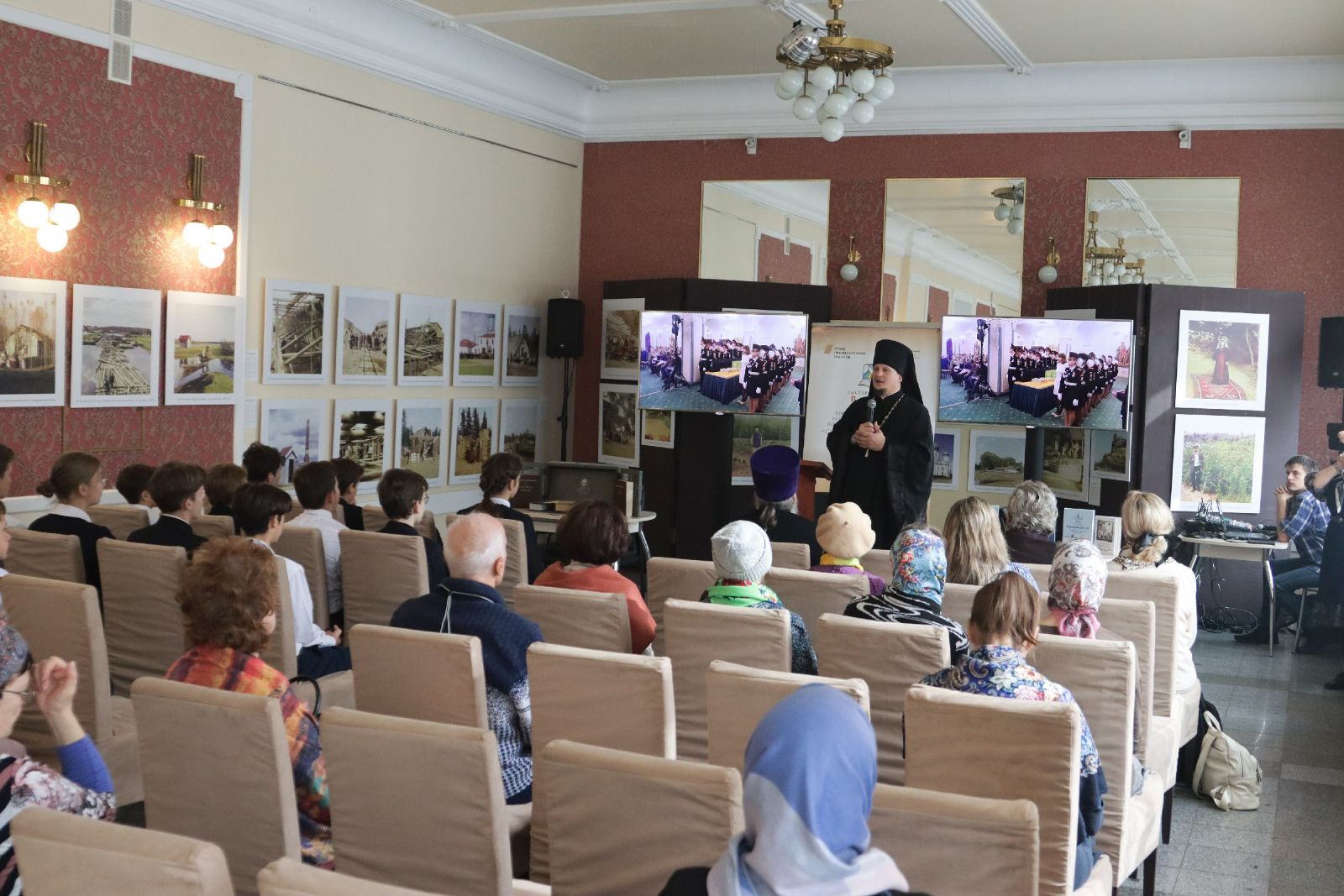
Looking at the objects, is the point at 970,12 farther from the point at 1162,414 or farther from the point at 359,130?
the point at 359,130

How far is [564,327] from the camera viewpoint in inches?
430

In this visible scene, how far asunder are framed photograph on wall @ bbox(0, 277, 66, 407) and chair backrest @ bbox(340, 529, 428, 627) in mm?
2334

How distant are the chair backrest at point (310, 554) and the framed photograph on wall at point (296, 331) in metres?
3.07

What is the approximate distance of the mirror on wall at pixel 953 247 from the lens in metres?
10.1

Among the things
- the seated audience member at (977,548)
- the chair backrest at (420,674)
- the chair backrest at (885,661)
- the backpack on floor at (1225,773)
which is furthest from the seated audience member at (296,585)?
the backpack on floor at (1225,773)

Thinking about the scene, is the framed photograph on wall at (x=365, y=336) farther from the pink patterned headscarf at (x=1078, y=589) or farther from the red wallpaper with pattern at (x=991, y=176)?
the pink patterned headscarf at (x=1078, y=589)

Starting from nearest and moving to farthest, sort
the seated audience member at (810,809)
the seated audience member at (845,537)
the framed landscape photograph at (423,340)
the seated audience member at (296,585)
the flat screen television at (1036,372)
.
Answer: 1. the seated audience member at (810,809)
2. the seated audience member at (296,585)
3. the seated audience member at (845,537)
4. the flat screen television at (1036,372)
5. the framed landscape photograph at (423,340)

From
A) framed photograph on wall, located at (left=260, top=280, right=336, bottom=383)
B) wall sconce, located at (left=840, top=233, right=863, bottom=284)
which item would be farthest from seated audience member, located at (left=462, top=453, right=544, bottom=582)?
wall sconce, located at (left=840, top=233, right=863, bottom=284)

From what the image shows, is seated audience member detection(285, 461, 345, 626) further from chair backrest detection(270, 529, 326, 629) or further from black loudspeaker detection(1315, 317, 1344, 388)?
black loudspeaker detection(1315, 317, 1344, 388)

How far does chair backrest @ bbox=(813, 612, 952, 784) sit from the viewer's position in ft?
11.6

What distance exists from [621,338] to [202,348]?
13.9ft

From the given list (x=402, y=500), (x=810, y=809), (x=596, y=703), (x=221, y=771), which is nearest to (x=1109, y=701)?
(x=596, y=703)

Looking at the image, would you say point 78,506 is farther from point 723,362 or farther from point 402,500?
point 723,362

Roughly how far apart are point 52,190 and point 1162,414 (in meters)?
7.34
